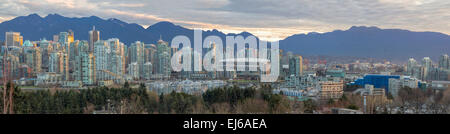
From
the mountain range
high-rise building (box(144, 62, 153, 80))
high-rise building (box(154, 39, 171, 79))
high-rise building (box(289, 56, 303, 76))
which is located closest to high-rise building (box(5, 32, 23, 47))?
the mountain range

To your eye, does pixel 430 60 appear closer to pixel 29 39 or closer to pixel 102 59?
pixel 102 59

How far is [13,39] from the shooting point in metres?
13.0

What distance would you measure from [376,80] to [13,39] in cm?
1307

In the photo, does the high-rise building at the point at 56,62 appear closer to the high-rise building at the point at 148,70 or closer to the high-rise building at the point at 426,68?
the high-rise building at the point at 148,70

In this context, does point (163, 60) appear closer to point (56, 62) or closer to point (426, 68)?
point (56, 62)

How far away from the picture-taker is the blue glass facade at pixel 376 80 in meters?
10.6

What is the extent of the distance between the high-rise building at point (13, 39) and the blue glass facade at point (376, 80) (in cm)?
1209

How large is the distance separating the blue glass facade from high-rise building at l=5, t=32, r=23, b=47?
39.6 feet

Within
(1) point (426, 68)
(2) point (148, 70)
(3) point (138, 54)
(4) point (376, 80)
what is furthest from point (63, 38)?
(1) point (426, 68)

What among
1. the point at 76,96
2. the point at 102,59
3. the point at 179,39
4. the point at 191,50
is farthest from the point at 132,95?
the point at 102,59

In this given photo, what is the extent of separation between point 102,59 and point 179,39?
5764mm
